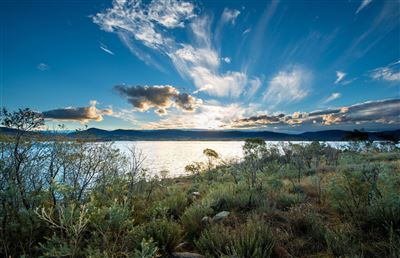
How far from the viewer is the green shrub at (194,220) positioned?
5320 millimetres

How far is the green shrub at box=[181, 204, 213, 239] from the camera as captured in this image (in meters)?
5.32

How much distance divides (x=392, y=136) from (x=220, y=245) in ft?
190

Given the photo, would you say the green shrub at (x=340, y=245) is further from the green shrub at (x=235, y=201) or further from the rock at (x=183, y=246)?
the green shrub at (x=235, y=201)

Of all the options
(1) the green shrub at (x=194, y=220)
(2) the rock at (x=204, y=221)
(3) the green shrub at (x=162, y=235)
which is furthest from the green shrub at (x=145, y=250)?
(2) the rock at (x=204, y=221)

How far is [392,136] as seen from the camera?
155 ft

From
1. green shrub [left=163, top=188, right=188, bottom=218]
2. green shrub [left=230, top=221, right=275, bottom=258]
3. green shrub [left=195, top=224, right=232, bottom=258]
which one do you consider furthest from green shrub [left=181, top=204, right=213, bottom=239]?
green shrub [left=230, top=221, right=275, bottom=258]

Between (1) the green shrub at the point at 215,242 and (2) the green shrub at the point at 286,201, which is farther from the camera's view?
(2) the green shrub at the point at 286,201

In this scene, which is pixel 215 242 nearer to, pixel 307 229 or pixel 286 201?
pixel 307 229

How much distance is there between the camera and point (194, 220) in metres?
5.58

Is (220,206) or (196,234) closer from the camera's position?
(196,234)

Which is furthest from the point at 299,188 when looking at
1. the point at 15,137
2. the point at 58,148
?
the point at 15,137

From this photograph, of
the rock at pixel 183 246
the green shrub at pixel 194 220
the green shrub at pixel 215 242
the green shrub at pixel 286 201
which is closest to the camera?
the green shrub at pixel 215 242

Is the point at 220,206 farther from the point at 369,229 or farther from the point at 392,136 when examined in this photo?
the point at 392,136

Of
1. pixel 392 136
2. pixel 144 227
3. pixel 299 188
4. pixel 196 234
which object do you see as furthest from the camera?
pixel 392 136
